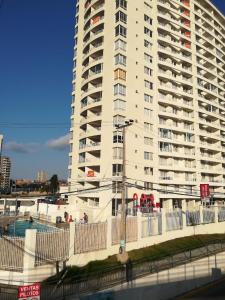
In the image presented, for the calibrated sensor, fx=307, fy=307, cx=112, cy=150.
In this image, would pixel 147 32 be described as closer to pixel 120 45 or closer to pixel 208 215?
pixel 120 45

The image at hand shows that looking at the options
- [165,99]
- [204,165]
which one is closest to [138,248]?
[165,99]

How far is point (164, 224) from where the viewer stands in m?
32.6

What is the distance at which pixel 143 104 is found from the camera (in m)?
54.0

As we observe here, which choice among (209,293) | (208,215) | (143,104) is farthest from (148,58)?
(209,293)

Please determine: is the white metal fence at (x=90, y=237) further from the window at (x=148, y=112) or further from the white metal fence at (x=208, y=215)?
the window at (x=148, y=112)

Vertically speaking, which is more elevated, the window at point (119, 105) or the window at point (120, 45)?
the window at point (120, 45)

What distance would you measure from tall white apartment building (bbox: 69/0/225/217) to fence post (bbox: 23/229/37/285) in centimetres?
2527

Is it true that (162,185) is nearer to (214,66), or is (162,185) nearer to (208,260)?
(208,260)

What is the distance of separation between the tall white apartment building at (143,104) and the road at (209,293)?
2202 cm

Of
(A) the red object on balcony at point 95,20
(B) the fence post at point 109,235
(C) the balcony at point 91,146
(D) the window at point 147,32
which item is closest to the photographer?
(B) the fence post at point 109,235

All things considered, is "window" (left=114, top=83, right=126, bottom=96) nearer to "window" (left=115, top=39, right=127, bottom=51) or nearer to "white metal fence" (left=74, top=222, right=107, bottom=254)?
"window" (left=115, top=39, right=127, bottom=51)

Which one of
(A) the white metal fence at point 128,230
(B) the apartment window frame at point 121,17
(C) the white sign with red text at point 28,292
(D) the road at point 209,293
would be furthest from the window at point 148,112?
(C) the white sign with red text at point 28,292

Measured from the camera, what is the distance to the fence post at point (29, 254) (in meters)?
19.9

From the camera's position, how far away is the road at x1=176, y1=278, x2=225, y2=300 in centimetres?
2175
